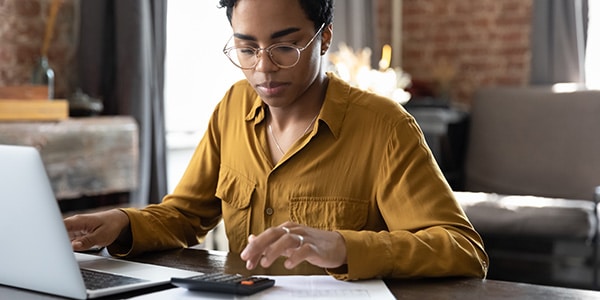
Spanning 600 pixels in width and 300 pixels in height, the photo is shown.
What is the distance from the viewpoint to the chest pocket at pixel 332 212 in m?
1.61

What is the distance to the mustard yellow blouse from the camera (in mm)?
1368

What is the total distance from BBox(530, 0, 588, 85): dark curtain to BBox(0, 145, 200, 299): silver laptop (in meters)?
3.90

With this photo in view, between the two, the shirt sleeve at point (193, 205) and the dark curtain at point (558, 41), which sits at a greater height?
the dark curtain at point (558, 41)

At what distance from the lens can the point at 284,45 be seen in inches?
61.2

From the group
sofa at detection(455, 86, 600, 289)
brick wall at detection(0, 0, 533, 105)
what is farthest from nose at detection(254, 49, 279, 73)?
brick wall at detection(0, 0, 533, 105)

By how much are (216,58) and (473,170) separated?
5.05 feet

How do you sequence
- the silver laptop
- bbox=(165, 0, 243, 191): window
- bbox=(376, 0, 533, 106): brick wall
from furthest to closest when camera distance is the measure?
bbox=(376, 0, 533, 106): brick wall
bbox=(165, 0, 243, 191): window
the silver laptop

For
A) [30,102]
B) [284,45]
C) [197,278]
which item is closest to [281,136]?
[284,45]

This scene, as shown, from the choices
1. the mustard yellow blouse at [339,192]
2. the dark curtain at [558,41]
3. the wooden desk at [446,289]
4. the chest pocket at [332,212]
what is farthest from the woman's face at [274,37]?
the dark curtain at [558,41]

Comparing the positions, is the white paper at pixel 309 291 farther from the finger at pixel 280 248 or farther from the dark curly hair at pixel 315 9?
the dark curly hair at pixel 315 9

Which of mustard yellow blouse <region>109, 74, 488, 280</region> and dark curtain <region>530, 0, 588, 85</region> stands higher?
dark curtain <region>530, 0, 588, 85</region>

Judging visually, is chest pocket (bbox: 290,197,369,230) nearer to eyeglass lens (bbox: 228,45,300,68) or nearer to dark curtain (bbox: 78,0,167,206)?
eyeglass lens (bbox: 228,45,300,68)

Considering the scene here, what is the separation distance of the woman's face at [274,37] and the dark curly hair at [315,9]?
0.04 feet

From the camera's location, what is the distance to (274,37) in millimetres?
1552
